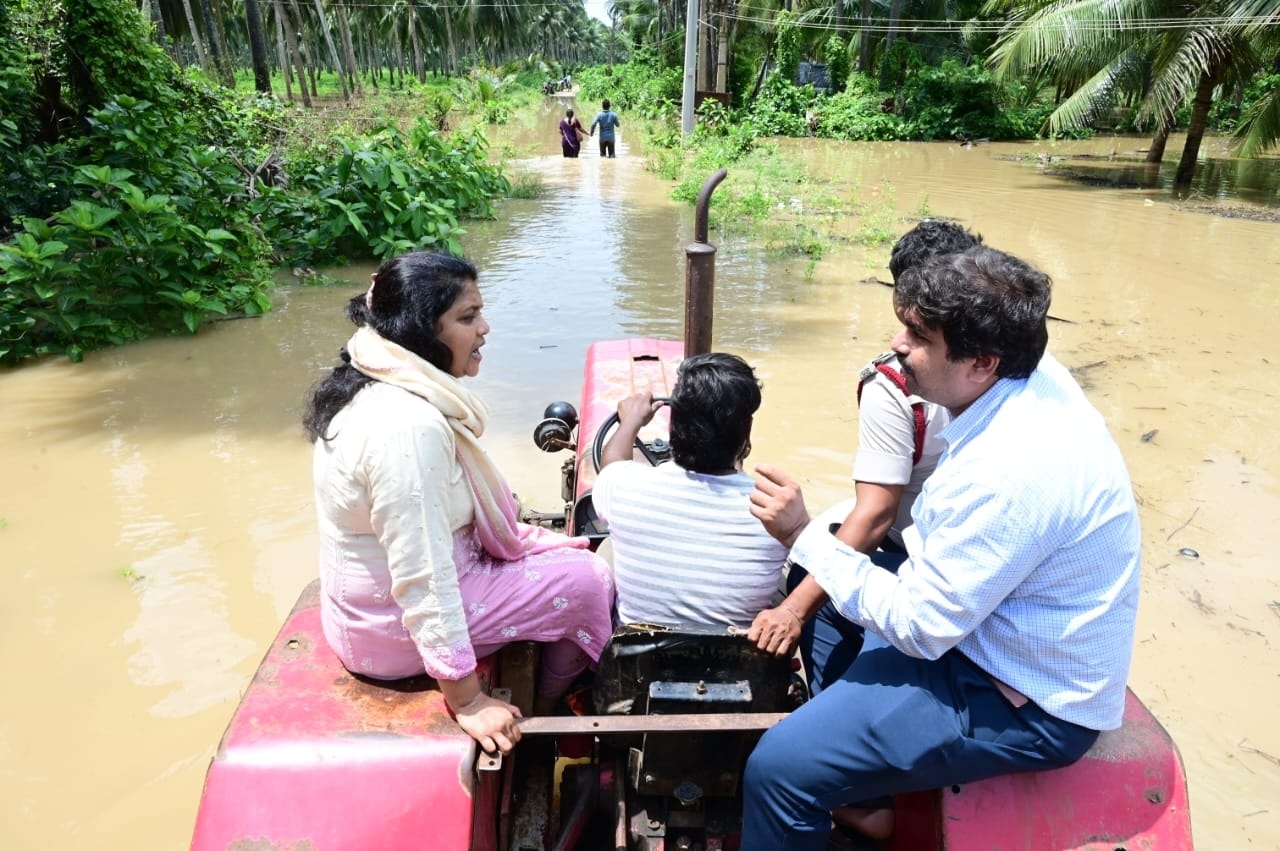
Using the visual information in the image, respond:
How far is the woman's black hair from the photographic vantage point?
69.4 inches

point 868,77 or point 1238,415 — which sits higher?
point 868,77

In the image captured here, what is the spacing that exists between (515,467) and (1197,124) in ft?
47.4

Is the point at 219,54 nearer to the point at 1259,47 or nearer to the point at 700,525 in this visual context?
the point at 1259,47

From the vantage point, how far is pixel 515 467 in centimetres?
504

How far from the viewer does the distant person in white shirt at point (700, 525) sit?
186 cm

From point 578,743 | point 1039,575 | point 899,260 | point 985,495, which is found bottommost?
point 578,743

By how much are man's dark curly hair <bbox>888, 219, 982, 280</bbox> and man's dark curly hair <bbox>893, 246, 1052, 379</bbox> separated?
0.82m

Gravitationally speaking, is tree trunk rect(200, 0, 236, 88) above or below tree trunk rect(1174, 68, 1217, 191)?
above

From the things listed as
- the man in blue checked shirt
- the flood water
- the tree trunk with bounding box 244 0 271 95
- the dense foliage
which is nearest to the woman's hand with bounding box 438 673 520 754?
the man in blue checked shirt

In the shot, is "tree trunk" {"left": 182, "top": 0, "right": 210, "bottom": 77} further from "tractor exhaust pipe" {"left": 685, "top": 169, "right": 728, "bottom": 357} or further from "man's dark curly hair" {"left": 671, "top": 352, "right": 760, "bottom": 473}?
"man's dark curly hair" {"left": 671, "top": 352, "right": 760, "bottom": 473}

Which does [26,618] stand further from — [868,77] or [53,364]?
[868,77]

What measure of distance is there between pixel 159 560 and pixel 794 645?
11.3 feet

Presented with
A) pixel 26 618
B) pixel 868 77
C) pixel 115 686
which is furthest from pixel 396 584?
pixel 868 77

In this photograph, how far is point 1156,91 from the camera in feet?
43.9
